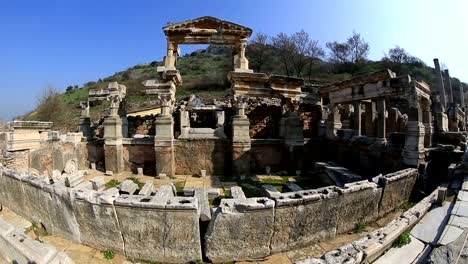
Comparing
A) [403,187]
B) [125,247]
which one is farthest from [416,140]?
[125,247]

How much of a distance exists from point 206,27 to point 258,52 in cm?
2463

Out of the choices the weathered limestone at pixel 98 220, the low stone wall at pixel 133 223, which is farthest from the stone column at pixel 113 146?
the weathered limestone at pixel 98 220

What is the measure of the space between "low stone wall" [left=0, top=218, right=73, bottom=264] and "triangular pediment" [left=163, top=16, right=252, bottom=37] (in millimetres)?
11210

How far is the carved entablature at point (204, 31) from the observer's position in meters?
13.1

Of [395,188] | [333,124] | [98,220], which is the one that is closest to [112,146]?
[98,220]

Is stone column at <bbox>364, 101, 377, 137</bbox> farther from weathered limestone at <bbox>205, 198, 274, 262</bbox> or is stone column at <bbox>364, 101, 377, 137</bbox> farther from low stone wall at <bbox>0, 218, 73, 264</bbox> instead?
low stone wall at <bbox>0, 218, 73, 264</bbox>

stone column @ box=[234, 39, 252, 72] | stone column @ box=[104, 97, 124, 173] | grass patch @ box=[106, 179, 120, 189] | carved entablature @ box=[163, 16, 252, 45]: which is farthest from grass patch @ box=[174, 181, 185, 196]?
carved entablature @ box=[163, 16, 252, 45]

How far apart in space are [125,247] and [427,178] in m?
7.73

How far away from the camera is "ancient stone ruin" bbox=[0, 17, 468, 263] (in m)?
4.09

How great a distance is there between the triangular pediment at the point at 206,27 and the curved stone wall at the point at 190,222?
10.2 metres

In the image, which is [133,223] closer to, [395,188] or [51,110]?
[395,188]

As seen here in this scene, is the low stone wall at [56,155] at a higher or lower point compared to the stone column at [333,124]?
lower

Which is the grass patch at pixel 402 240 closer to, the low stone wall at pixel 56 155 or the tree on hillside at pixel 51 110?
the low stone wall at pixel 56 155

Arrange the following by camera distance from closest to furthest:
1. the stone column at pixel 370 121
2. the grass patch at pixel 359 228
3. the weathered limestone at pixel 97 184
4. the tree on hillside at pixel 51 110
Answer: the grass patch at pixel 359 228
the weathered limestone at pixel 97 184
the stone column at pixel 370 121
the tree on hillside at pixel 51 110
